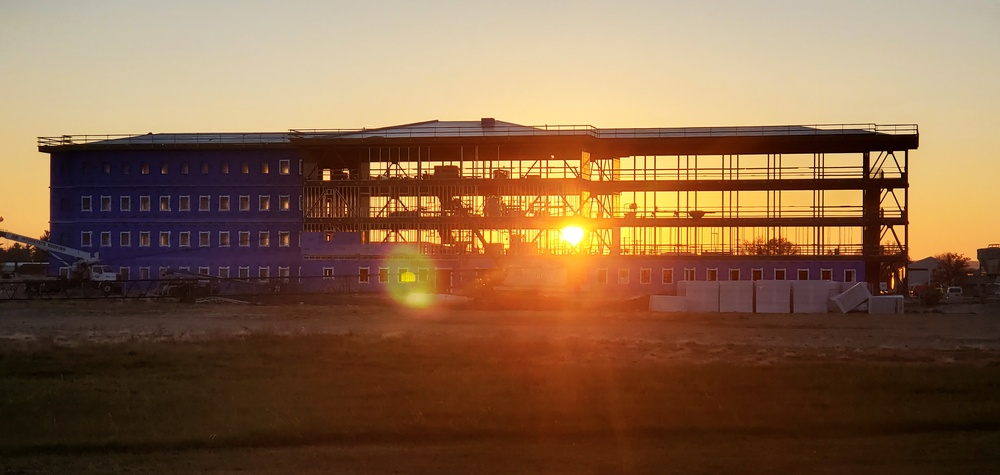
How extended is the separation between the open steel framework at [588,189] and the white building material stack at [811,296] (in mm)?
20991

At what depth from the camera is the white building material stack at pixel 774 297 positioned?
69.7 metres

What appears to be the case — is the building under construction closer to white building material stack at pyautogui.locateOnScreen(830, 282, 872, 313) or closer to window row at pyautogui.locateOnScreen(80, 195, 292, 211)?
window row at pyautogui.locateOnScreen(80, 195, 292, 211)

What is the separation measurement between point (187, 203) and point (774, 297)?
5080 centimetres

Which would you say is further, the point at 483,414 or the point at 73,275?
the point at 73,275

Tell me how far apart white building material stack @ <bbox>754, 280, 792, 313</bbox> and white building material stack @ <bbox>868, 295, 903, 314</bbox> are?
523 centimetres

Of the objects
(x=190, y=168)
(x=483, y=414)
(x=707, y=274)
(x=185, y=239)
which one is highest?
(x=190, y=168)

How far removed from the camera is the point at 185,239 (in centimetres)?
9694

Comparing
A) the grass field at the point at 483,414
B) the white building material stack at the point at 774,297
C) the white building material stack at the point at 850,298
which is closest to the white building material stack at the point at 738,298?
the white building material stack at the point at 774,297

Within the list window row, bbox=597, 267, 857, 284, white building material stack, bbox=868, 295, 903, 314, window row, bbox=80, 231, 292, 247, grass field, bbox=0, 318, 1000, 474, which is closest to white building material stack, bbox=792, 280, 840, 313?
white building material stack, bbox=868, 295, 903, 314

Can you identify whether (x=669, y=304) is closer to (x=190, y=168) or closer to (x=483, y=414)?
(x=190, y=168)

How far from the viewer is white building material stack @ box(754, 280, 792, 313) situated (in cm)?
6969

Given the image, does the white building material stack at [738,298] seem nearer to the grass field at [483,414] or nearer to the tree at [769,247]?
the tree at [769,247]

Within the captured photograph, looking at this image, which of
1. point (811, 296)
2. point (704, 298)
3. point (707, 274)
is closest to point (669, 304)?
point (704, 298)

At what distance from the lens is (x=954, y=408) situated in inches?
1081
